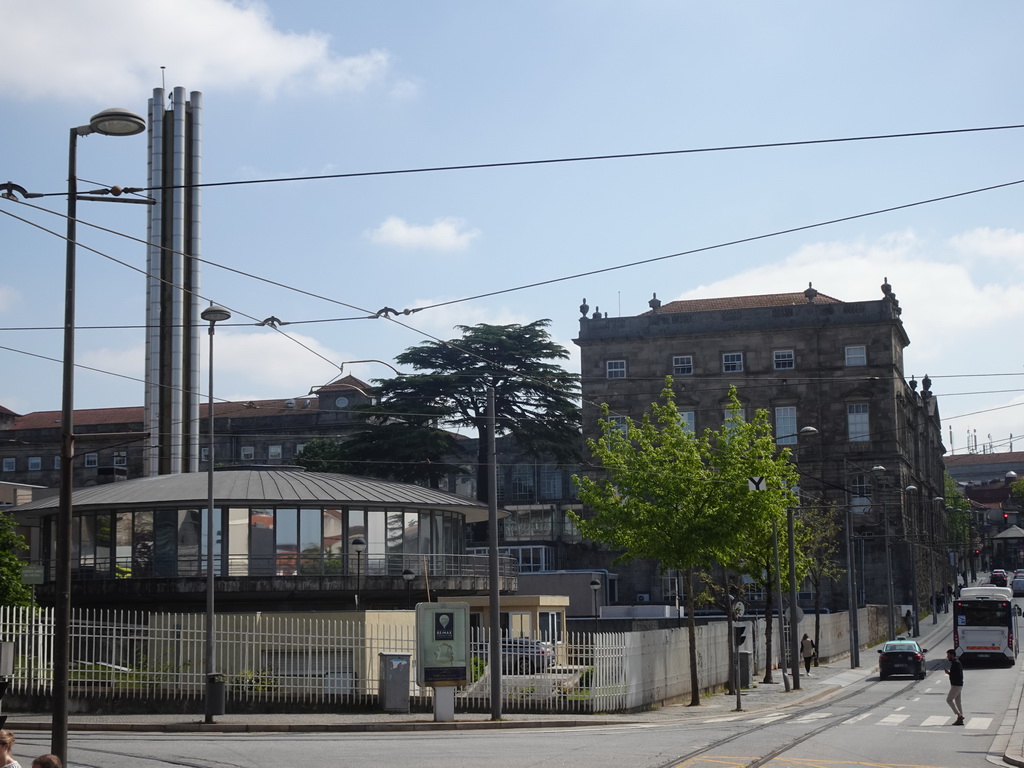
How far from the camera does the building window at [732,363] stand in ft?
277

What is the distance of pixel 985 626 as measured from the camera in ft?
176

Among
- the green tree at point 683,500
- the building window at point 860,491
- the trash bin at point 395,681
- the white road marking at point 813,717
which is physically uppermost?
the building window at point 860,491

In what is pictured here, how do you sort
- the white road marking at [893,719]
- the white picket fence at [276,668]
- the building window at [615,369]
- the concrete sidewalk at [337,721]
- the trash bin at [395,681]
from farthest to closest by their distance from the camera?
the building window at [615,369], the trash bin at [395,681], the white picket fence at [276,668], the white road marking at [893,719], the concrete sidewalk at [337,721]

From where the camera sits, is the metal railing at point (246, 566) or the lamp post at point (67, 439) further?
the metal railing at point (246, 566)

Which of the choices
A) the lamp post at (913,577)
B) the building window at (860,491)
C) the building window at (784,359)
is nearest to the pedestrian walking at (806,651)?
the lamp post at (913,577)

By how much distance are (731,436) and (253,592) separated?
15.5 meters

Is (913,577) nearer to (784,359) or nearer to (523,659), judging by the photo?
(784,359)

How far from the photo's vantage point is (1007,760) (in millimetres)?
19766

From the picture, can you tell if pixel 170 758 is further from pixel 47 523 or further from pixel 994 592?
pixel 994 592

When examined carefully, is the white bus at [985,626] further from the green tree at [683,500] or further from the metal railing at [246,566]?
the metal railing at [246,566]

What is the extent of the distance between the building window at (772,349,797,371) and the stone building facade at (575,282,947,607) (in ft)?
0.22

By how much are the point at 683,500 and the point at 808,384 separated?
5128 cm

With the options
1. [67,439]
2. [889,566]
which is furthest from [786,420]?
[67,439]

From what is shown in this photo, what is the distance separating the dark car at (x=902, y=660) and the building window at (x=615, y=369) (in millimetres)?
40416
